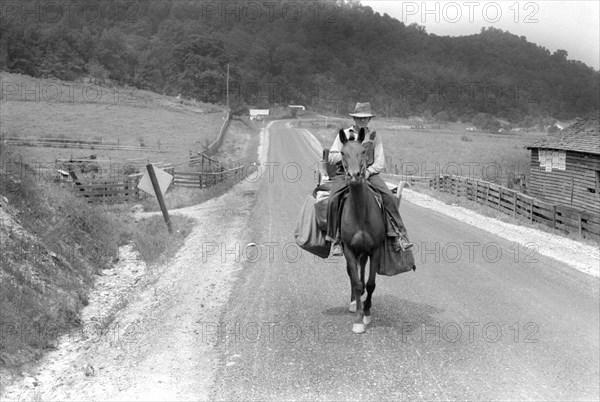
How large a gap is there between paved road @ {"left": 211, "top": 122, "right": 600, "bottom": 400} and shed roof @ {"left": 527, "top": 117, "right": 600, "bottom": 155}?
57.1 ft

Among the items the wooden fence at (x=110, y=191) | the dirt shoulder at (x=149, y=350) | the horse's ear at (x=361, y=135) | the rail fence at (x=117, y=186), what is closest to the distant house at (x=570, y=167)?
the rail fence at (x=117, y=186)

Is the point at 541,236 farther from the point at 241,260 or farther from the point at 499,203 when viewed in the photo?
the point at 241,260

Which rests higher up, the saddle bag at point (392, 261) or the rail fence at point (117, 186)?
the saddle bag at point (392, 261)

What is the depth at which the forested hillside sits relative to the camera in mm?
110562

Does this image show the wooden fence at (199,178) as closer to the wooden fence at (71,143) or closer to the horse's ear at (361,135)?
the wooden fence at (71,143)

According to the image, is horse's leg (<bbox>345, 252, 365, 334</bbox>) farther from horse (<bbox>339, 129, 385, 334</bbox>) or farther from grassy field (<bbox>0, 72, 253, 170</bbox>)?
grassy field (<bbox>0, 72, 253, 170</bbox>)

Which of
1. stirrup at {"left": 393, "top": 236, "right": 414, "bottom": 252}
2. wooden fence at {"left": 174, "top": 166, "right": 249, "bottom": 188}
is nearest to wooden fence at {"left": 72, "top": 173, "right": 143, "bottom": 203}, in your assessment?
wooden fence at {"left": 174, "top": 166, "right": 249, "bottom": 188}

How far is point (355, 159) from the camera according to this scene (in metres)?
7.24

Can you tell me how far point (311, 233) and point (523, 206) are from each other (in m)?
18.4

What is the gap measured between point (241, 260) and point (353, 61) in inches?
6638

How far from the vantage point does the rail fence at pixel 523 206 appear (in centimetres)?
2083

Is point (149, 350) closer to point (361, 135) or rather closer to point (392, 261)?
point (392, 261)

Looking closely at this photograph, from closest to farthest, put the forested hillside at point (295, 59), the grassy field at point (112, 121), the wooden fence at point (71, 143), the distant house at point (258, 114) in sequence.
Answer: the wooden fence at point (71, 143)
the grassy field at point (112, 121)
the distant house at point (258, 114)
the forested hillside at point (295, 59)

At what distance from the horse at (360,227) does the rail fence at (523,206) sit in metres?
14.9
